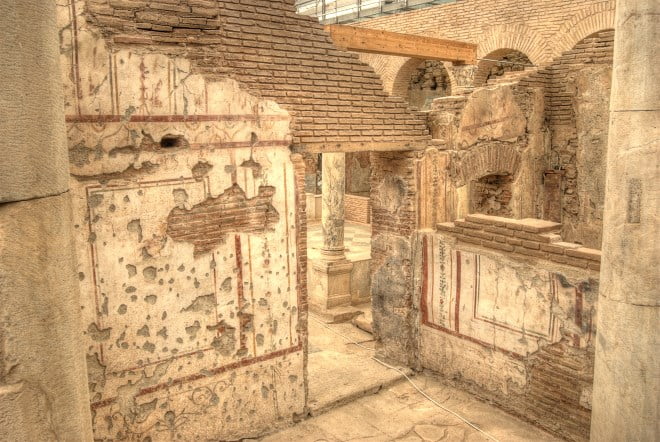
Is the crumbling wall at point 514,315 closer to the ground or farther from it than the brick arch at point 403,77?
closer to the ground

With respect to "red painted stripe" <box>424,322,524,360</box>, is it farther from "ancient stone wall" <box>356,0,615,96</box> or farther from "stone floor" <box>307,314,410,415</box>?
"ancient stone wall" <box>356,0,615,96</box>

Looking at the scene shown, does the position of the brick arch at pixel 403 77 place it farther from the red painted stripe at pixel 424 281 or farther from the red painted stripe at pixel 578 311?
the red painted stripe at pixel 578 311


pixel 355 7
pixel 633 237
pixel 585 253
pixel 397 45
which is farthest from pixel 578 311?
pixel 355 7

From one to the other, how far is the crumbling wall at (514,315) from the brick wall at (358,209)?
25.4 ft

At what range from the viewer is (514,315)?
5.25 metres

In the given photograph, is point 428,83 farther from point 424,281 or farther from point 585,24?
point 424,281

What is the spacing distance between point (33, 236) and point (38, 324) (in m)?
0.27

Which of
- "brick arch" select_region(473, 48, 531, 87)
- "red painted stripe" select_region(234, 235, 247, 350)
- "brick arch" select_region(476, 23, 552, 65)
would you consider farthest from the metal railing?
"red painted stripe" select_region(234, 235, 247, 350)

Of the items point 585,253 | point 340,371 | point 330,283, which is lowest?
point 340,371

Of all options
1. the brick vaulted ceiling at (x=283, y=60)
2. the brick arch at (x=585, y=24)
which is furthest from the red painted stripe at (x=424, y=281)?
the brick arch at (x=585, y=24)

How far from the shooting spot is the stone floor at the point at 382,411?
5.09 meters

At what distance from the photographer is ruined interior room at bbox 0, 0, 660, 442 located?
1813mm

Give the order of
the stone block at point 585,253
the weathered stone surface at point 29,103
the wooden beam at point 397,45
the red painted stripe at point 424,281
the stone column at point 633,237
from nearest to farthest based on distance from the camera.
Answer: the weathered stone surface at point 29,103, the stone column at point 633,237, the stone block at point 585,253, the red painted stripe at point 424,281, the wooden beam at point 397,45

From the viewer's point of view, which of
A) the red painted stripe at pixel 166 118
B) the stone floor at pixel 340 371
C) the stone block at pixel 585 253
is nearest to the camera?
the red painted stripe at pixel 166 118
